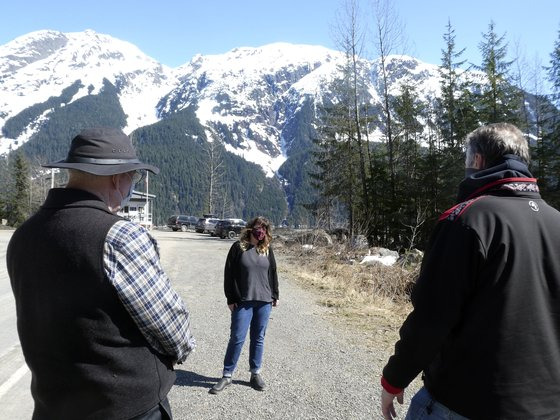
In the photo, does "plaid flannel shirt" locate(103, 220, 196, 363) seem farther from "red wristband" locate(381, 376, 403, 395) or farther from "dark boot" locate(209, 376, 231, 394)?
"dark boot" locate(209, 376, 231, 394)

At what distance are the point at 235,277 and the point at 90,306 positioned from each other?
3739 mm

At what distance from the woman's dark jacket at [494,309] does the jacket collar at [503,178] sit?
0.01 metres

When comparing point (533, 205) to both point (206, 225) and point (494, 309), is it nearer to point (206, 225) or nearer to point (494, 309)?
point (494, 309)

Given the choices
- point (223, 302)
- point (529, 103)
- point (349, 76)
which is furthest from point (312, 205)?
point (223, 302)

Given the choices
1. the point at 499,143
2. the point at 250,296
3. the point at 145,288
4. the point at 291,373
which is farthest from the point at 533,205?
the point at 291,373

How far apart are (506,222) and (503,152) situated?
407 millimetres

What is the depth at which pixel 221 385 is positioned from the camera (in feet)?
17.9

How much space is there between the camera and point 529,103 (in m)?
39.8

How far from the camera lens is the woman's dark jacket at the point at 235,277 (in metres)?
5.61

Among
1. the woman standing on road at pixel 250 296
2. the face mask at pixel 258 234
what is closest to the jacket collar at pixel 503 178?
the woman standing on road at pixel 250 296

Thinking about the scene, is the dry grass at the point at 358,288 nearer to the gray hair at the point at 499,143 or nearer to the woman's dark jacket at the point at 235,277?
the woman's dark jacket at the point at 235,277

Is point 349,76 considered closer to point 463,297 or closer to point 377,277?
point 377,277

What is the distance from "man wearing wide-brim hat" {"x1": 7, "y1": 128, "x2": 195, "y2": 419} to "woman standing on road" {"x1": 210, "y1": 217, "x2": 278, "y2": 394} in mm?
3412

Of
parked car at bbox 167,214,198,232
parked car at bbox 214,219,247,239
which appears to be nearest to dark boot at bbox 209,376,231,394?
parked car at bbox 214,219,247,239
